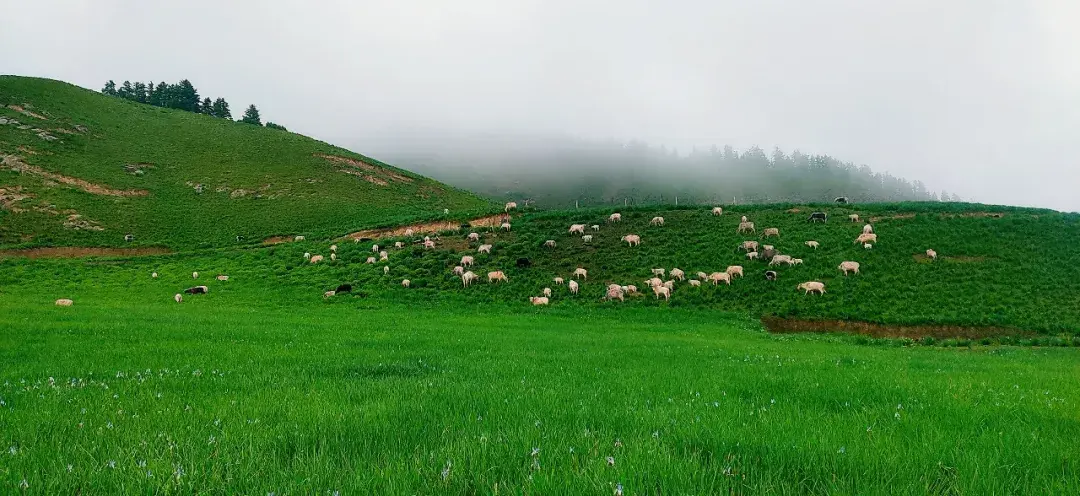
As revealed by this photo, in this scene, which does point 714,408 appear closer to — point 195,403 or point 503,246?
point 195,403

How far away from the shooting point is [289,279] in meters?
41.3

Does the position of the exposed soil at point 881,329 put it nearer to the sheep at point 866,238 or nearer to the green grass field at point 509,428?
the sheep at point 866,238

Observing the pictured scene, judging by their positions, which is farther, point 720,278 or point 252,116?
point 252,116

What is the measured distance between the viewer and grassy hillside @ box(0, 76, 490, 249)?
62.7 m

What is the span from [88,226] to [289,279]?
42.3 metres

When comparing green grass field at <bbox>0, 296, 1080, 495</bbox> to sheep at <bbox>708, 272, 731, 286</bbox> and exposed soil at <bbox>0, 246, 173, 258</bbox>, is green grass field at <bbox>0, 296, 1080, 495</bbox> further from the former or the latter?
exposed soil at <bbox>0, 246, 173, 258</bbox>

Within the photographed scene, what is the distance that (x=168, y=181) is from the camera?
80250mm

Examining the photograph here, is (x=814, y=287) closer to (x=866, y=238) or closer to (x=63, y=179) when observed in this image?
(x=866, y=238)

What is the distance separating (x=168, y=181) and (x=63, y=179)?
12688mm

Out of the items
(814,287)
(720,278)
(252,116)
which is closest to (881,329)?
(814,287)

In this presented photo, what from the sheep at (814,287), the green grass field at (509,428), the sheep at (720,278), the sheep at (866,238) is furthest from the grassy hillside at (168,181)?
the green grass field at (509,428)

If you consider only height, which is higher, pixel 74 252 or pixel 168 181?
pixel 168 181

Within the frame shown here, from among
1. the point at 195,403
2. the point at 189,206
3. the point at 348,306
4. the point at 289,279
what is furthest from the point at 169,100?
the point at 195,403

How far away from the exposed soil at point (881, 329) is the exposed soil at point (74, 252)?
65.9m
